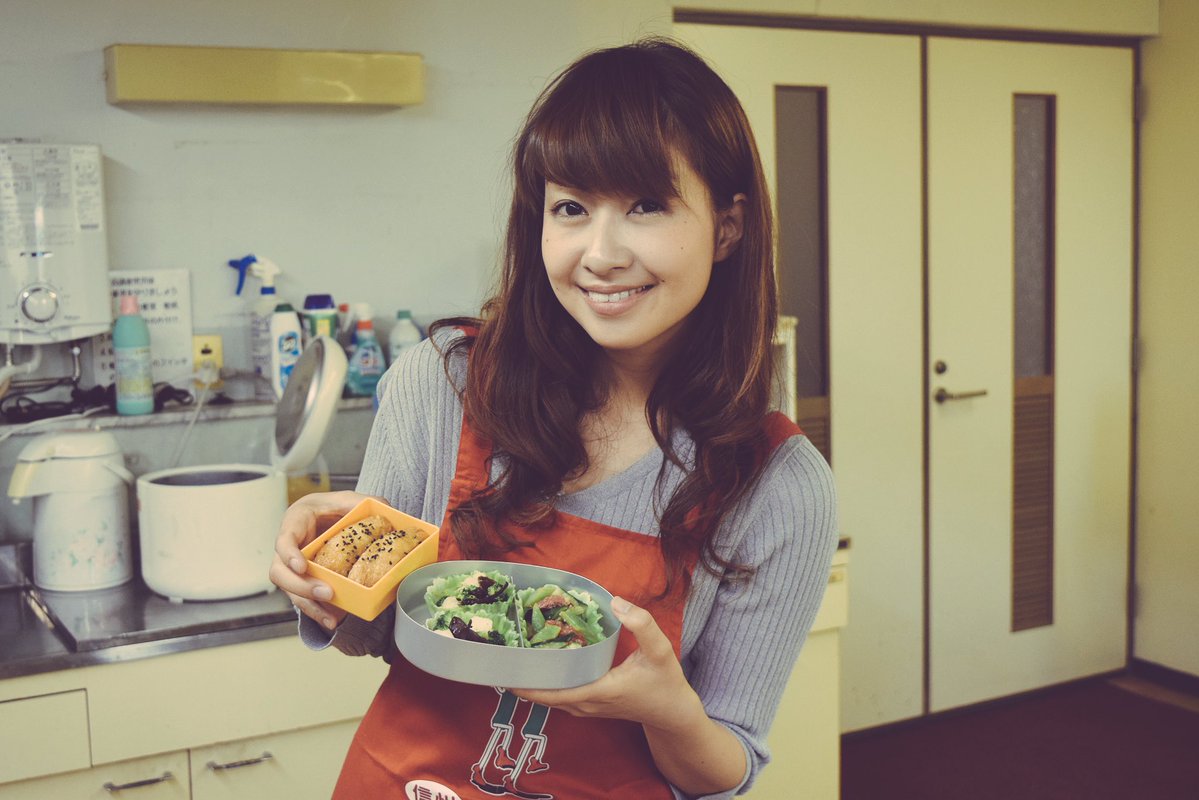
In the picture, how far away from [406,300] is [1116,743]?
2.37m

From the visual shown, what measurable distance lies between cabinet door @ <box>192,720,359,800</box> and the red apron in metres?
0.79

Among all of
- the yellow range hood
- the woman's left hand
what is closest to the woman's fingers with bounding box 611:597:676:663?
the woman's left hand

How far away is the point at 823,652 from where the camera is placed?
2379mm

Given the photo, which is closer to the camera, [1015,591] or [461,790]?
[461,790]

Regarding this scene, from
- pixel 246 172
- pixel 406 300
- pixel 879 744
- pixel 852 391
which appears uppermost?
pixel 246 172

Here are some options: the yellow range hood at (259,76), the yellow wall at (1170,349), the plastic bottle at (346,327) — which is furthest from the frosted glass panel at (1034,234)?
the plastic bottle at (346,327)

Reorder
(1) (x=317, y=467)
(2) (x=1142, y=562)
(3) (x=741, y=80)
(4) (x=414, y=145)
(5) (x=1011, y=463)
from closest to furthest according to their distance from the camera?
(1) (x=317, y=467) → (4) (x=414, y=145) → (3) (x=741, y=80) → (5) (x=1011, y=463) → (2) (x=1142, y=562)

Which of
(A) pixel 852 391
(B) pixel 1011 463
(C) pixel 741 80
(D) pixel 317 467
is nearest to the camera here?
(D) pixel 317 467

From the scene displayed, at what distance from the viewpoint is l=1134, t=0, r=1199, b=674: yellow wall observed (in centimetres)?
345

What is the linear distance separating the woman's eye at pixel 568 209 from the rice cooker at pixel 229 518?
95 centimetres

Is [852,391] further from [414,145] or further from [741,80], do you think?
[414,145]

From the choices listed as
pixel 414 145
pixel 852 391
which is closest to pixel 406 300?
pixel 414 145

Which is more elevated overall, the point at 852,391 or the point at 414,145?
the point at 414,145

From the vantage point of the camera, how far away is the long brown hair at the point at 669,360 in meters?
1.01
